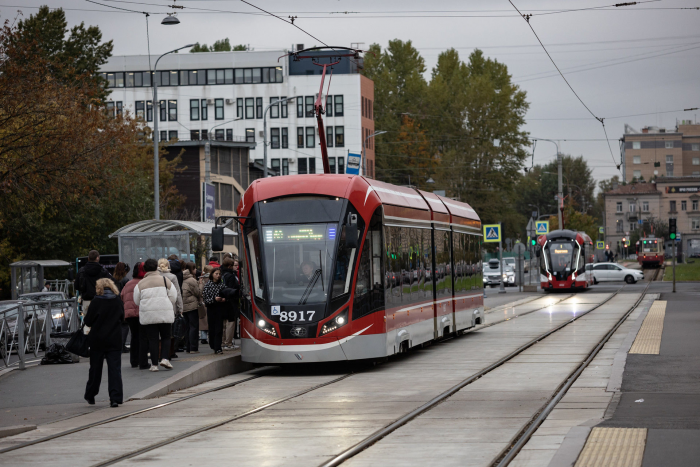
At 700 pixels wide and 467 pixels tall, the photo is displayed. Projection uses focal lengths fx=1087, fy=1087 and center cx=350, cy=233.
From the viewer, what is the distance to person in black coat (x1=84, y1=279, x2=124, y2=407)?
42.7 ft

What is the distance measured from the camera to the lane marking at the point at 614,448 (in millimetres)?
8406

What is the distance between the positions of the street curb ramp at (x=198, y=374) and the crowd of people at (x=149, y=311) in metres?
0.53

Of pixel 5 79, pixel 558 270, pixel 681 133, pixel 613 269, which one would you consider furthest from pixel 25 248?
pixel 681 133

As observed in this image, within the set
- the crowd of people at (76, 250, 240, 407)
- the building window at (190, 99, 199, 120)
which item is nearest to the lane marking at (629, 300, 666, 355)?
the crowd of people at (76, 250, 240, 407)

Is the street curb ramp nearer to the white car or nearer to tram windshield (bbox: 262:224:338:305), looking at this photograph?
tram windshield (bbox: 262:224:338:305)

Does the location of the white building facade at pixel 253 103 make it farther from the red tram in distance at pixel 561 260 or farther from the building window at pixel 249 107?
the red tram in distance at pixel 561 260

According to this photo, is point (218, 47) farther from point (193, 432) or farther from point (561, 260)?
point (193, 432)

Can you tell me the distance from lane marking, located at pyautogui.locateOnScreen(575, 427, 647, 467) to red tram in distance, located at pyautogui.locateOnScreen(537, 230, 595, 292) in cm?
4439

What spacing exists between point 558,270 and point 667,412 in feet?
141

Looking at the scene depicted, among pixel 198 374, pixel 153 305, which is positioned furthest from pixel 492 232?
pixel 153 305

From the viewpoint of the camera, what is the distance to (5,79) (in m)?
26.9

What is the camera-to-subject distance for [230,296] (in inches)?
739

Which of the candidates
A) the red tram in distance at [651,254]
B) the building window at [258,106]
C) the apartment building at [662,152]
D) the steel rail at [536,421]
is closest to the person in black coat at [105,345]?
the steel rail at [536,421]

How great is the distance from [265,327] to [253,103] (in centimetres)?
8309
